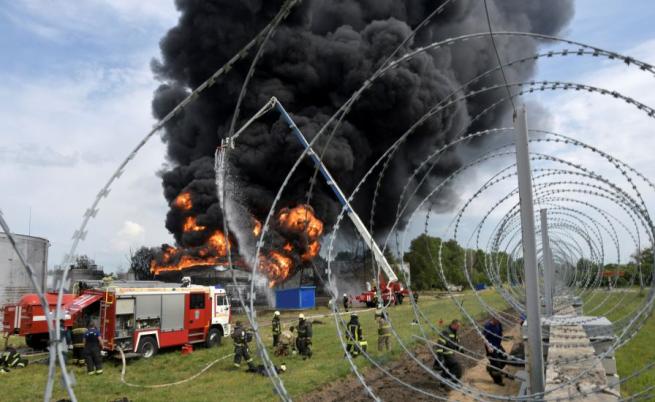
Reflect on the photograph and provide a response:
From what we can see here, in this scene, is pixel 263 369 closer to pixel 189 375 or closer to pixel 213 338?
pixel 189 375

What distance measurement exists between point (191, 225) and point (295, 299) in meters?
13.4

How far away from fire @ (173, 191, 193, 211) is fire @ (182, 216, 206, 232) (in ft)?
Result: 2.94

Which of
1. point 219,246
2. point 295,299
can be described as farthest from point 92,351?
point 219,246

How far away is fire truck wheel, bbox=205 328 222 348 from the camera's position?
18.0m

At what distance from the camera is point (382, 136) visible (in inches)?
1897

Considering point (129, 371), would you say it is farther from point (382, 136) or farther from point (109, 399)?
point (382, 136)

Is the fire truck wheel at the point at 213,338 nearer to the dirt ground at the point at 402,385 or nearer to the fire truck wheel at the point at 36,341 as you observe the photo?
the fire truck wheel at the point at 36,341

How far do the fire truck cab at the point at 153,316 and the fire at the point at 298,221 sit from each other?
22655mm

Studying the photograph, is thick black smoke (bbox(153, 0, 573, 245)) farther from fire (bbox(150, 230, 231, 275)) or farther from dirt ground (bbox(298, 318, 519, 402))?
dirt ground (bbox(298, 318, 519, 402))

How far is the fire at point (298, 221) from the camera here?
41.2 m

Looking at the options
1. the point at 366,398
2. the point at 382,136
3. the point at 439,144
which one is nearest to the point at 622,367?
the point at 366,398

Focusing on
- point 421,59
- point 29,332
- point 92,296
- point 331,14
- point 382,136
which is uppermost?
point 331,14

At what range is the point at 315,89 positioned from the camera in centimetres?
4653

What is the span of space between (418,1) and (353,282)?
2877 centimetres
